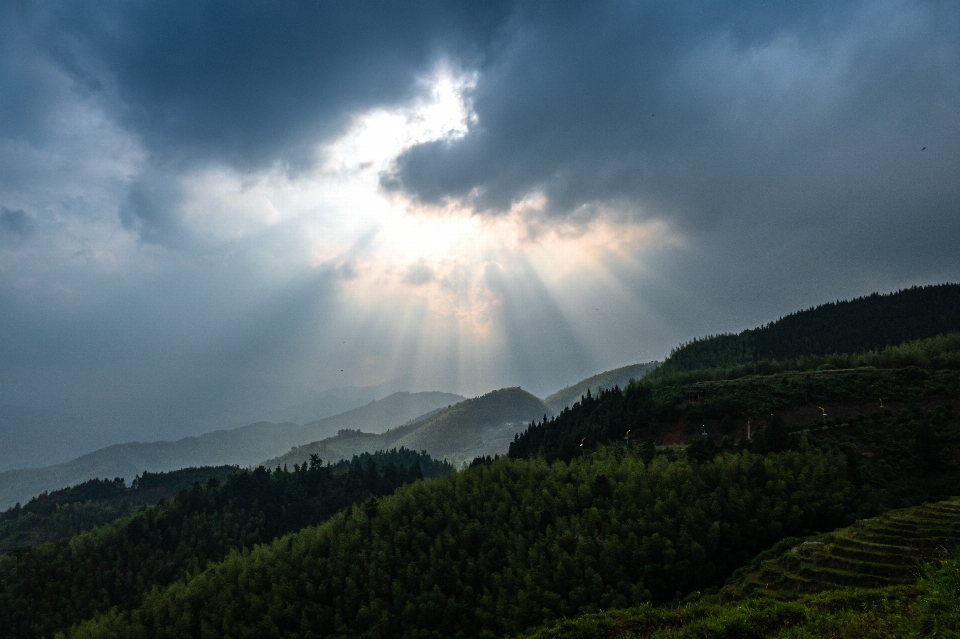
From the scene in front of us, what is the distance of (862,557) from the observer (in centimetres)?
4328

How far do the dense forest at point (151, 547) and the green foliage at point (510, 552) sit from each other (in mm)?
28237

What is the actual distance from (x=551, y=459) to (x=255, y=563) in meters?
60.9

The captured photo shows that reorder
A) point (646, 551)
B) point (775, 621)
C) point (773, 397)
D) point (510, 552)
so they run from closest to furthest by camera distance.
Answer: point (775, 621) → point (646, 551) → point (510, 552) → point (773, 397)

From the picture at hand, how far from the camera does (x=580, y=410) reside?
165m

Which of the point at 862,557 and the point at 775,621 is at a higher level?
the point at 775,621

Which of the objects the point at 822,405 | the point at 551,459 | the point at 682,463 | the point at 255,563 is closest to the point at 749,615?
the point at 682,463

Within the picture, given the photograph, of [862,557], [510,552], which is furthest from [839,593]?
[510,552]

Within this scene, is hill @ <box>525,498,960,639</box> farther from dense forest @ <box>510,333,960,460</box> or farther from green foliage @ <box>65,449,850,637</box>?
dense forest @ <box>510,333,960,460</box>

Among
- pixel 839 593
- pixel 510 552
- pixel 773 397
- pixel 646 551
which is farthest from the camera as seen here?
pixel 773 397

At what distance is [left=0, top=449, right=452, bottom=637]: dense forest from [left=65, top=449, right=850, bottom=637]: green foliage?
28237 mm

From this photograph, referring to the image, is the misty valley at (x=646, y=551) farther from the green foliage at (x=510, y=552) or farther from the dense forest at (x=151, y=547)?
the dense forest at (x=151, y=547)

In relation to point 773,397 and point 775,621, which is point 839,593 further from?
point 773,397

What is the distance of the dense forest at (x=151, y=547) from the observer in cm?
10625

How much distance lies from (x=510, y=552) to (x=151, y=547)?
105892 mm
